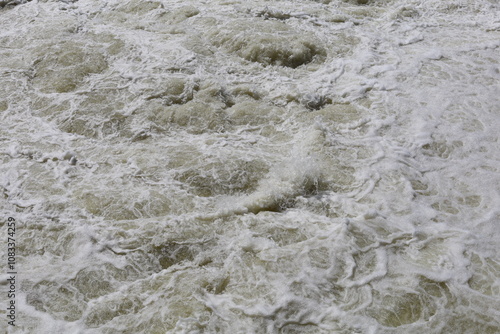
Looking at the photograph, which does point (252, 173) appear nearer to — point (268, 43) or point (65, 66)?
point (268, 43)

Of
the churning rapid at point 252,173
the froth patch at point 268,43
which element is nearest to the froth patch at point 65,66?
the churning rapid at point 252,173

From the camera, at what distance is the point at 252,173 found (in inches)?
174

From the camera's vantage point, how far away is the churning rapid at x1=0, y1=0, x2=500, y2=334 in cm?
328

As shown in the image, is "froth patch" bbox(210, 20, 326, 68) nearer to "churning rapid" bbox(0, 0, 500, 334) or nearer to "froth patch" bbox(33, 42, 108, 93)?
"churning rapid" bbox(0, 0, 500, 334)

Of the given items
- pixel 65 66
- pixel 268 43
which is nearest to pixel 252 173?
pixel 268 43

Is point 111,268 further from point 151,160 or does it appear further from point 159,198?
point 151,160

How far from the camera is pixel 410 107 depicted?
5262 millimetres

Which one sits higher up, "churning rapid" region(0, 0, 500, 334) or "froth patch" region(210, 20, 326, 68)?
"froth patch" region(210, 20, 326, 68)

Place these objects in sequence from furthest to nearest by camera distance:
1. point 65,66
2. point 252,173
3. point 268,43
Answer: point 268,43
point 65,66
point 252,173

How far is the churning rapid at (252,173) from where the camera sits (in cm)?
328

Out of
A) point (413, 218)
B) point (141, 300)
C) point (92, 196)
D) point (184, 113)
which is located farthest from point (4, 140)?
point (413, 218)

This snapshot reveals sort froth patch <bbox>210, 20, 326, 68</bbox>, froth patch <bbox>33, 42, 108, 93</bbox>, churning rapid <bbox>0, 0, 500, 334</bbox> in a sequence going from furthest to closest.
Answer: froth patch <bbox>210, 20, 326, 68</bbox> < froth patch <bbox>33, 42, 108, 93</bbox> < churning rapid <bbox>0, 0, 500, 334</bbox>

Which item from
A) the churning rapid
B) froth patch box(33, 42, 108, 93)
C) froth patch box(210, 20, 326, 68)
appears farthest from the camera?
froth patch box(210, 20, 326, 68)

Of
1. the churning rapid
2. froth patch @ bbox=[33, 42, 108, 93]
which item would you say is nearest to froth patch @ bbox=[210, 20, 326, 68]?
the churning rapid
